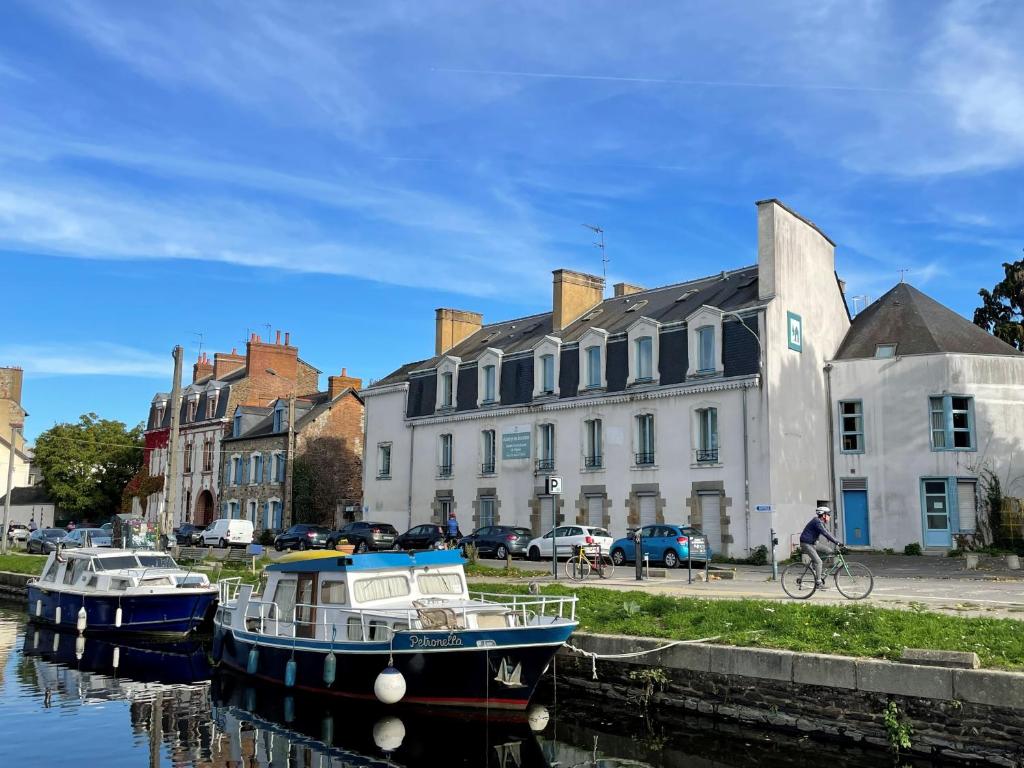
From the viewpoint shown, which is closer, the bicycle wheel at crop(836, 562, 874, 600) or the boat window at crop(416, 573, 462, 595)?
the boat window at crop(416, 573, 462, 595)

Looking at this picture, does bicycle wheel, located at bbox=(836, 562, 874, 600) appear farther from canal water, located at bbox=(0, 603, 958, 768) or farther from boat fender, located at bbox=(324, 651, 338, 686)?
boat fender, located at bbox=(324, 651, 338, 686)

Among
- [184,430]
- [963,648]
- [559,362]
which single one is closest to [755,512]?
[559,362]

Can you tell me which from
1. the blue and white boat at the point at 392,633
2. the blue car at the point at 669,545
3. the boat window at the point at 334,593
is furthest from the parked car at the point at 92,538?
the boat window at the point at 334,593

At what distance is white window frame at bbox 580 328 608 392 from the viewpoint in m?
36.9

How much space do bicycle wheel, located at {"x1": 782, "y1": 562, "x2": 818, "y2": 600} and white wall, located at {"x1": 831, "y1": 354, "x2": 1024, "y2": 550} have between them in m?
16.9

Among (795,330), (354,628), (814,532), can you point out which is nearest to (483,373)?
(795,330)

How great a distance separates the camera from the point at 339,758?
12.8 metres

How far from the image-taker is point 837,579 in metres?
17.2

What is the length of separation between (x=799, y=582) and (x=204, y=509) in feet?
162

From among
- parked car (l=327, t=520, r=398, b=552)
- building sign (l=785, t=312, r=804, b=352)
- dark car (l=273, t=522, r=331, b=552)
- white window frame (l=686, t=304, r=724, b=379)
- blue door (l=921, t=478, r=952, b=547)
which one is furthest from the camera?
dark car (l=273, t=522, r=331, b=552)

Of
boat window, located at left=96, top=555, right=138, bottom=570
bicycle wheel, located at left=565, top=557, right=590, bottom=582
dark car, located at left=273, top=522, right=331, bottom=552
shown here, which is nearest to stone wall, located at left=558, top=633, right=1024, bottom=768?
bicycle wheel, located at left=565, top=557, right=590, bottom=582

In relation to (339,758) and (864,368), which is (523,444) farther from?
(339,758)

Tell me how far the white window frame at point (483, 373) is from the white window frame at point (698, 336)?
395 inches

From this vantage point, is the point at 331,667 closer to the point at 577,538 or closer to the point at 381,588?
the point at 381,588
